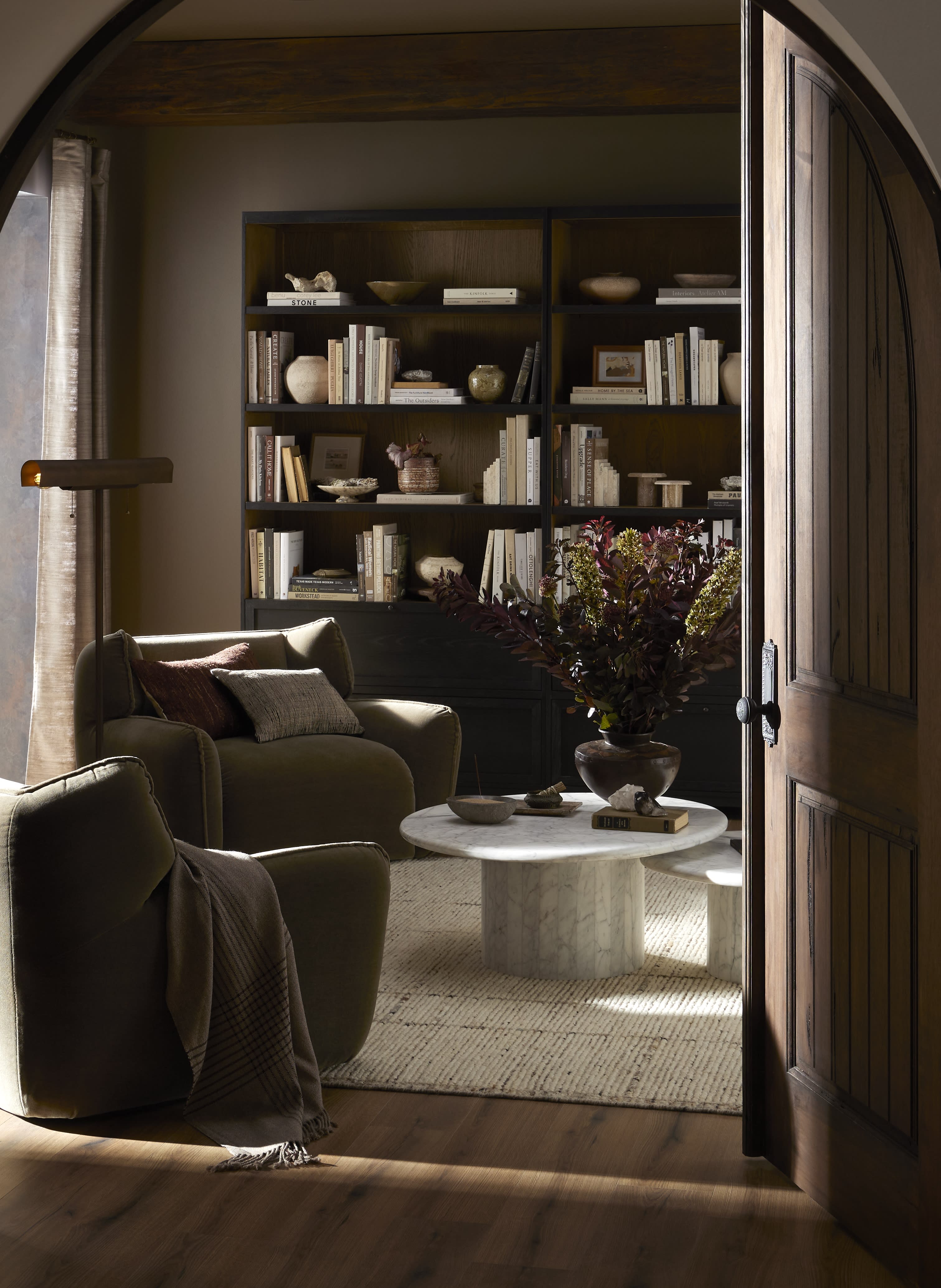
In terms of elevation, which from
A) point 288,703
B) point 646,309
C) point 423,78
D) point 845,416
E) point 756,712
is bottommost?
point 288,703

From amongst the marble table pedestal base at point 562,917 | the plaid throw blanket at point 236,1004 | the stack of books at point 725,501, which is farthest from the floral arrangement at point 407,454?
the plaid throw blanket at point 236,1004

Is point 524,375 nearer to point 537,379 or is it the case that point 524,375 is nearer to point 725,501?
point 537,379

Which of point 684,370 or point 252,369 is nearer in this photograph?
point 684,370

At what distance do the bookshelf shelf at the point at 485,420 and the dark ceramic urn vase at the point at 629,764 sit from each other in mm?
1745

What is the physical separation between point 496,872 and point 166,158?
4.03 m

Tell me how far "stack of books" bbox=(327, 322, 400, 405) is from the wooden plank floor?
141 inches

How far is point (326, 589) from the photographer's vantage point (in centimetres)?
602

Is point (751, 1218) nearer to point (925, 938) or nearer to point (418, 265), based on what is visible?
point (925, 938)

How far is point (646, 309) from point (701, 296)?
0.22m

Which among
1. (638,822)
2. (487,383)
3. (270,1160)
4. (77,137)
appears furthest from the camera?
(487,383)

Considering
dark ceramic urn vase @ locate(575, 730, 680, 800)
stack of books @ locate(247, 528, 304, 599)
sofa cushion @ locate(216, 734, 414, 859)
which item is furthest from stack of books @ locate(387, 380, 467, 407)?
dark ceramic urn vase @ locate(575, 730, 680, 800)

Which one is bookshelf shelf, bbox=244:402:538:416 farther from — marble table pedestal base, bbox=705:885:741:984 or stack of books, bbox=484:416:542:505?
marble table pedestal base, bbox=705:885:741:984

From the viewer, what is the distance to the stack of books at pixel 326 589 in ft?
19.7

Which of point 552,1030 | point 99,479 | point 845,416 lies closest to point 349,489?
point 99,479
